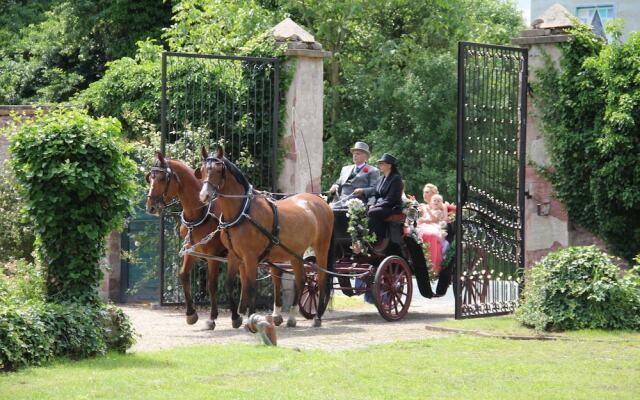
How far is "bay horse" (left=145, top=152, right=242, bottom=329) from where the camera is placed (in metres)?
13.3

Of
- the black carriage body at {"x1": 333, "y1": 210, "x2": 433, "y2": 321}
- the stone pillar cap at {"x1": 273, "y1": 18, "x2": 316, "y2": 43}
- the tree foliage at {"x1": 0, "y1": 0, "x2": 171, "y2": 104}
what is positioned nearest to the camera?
the black carriage body at {"x1": 333, "y1": 210, "x2": 433, "y2": 321}

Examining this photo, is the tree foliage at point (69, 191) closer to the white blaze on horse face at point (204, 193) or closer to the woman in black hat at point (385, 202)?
the white blaze on horse face at point (204, 193)

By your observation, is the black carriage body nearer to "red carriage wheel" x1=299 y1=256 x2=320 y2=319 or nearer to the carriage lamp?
"red carriage wheel" x1=299 y1=256 x2=320 y2=319

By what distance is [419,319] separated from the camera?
15.1 metres

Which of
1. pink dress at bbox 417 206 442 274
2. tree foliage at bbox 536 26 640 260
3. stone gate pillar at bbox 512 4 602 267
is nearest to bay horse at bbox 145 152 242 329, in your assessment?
pink dress at bbox 417 206 442 274

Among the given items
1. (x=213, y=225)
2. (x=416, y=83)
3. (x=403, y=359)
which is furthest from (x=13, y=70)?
(x=403, y=359)

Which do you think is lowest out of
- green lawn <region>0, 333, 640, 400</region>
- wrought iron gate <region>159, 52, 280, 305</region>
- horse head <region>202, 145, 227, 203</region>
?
green lawn <region>0, 333, 640, 400</region>

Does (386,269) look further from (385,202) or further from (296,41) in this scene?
(296,41)

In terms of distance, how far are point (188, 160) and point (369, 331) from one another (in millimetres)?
4030

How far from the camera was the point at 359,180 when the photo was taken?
15297 mm

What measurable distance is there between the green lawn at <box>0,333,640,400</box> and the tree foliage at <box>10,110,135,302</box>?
910mm

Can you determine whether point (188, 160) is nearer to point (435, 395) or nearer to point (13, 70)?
point (435, 395)

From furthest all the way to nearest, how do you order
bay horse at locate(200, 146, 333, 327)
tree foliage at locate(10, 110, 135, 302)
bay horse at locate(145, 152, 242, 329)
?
bay horse at locate(145, 152, 242, 329) → bay horse at locate(200, 146, 333, 327) → tree foliage at locate(10, 110, 135, 302)

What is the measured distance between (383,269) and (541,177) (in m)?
2.56
